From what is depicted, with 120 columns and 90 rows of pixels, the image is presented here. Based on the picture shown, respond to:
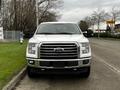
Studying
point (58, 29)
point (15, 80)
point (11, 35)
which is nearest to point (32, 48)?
point (15, 80)

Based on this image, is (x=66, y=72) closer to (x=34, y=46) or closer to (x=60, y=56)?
(x=60, y=56)

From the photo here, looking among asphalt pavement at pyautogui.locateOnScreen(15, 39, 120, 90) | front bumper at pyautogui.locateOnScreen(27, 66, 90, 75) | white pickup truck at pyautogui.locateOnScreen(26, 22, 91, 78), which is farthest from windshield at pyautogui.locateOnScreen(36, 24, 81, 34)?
front bumper at pyautogui.locateOnScreen(27, 66, 90, 75)

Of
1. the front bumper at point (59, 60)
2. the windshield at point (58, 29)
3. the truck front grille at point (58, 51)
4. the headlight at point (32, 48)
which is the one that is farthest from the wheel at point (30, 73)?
the windshield at point (58, 29)

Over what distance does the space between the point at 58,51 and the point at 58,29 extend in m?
2.27

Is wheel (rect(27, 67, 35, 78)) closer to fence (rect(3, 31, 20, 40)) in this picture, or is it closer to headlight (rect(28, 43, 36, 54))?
headlight (rect(28, 43, 36, 54))

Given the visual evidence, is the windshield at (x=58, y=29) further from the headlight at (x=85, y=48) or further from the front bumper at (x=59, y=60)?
the front bumper at (x=59, y=60)

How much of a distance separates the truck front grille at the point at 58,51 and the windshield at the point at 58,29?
1860mm

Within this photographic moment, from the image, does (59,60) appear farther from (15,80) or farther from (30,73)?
(15,80)

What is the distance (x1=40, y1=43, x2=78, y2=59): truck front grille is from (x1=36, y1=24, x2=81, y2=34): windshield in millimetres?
1860

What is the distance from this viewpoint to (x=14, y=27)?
209 ft

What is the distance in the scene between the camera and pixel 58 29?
11961 mm

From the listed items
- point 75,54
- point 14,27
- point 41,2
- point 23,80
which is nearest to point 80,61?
point 75,54

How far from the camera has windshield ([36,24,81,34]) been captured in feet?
38.7

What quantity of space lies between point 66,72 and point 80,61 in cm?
56
